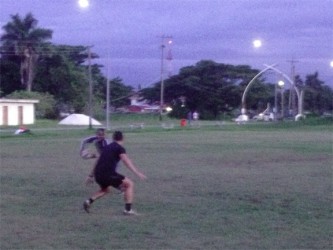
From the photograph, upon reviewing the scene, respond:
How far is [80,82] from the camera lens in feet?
332

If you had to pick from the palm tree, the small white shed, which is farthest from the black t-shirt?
the palm tree

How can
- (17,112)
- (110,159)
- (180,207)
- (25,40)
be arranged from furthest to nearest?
(25,40)
(17,112)
(180,207)
(110,159)

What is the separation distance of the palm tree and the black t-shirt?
85.1 meters

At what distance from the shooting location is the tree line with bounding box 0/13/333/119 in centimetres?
10069

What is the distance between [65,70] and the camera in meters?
101

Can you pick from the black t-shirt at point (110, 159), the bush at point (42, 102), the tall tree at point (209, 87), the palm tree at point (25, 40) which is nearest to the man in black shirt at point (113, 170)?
the black t-shirt at point (110, 159)

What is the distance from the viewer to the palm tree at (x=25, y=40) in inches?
3944

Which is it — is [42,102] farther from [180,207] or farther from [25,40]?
[180,207]

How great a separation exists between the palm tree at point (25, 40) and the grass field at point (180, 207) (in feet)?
232

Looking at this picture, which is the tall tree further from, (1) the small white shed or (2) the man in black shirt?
(2) the man in black shirt

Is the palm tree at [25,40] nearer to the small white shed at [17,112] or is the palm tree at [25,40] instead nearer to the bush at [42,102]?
the bush at [42,102]

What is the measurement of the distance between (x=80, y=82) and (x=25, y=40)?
7.47m

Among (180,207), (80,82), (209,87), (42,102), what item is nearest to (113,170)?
(180,207)

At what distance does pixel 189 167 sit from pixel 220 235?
1492 centimetres
